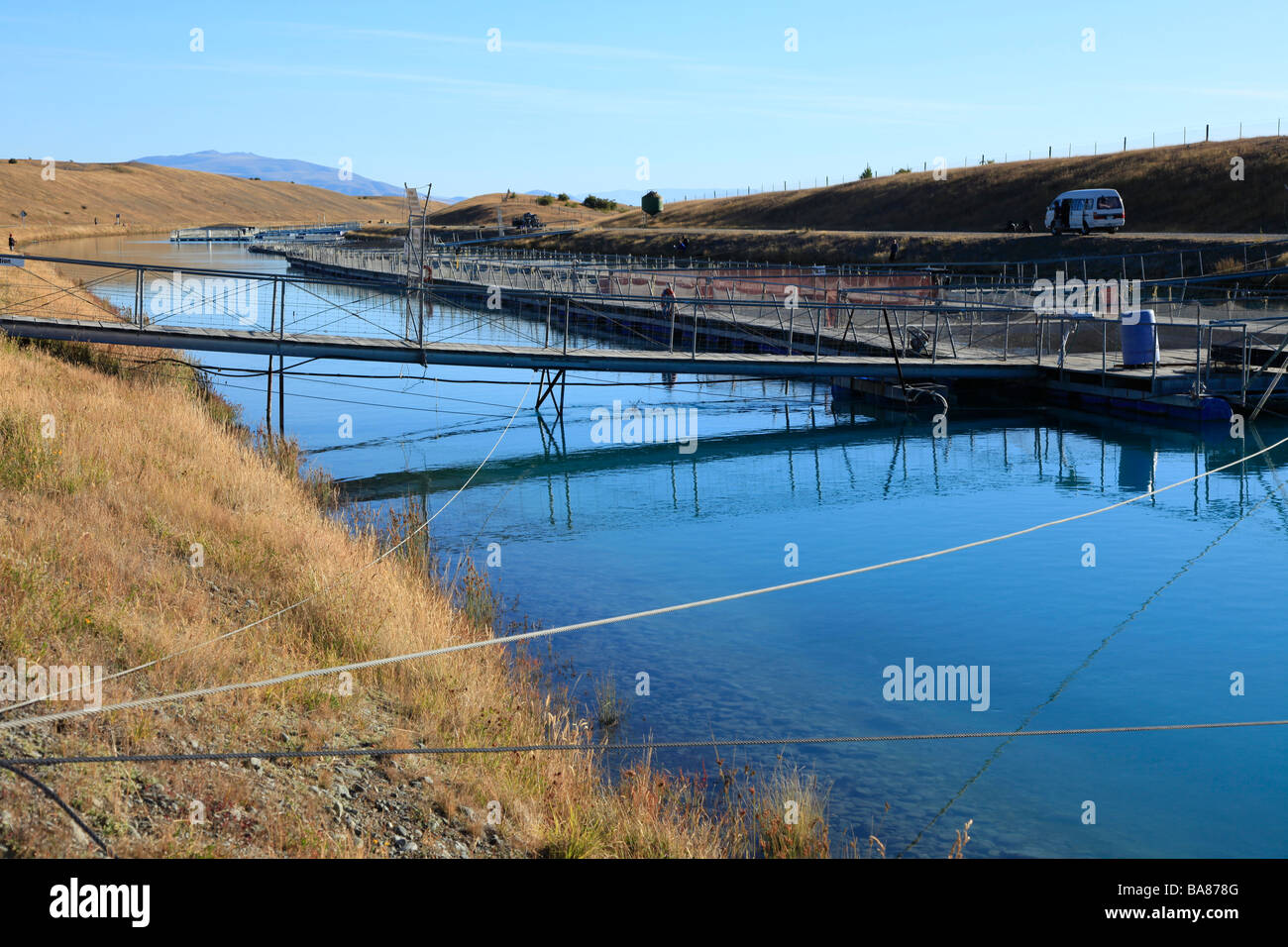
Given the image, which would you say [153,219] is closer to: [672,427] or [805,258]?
[805,258]

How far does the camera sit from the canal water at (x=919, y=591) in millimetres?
8492

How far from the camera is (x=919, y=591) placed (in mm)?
13664

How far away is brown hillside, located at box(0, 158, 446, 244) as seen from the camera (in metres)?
122

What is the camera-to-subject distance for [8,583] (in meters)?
7.93

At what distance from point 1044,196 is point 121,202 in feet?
423

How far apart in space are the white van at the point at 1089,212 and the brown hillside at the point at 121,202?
247 feet

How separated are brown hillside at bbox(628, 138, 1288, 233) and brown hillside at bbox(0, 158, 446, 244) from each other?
51718 millimetres

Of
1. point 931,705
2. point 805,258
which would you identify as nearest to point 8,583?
point 931,705
